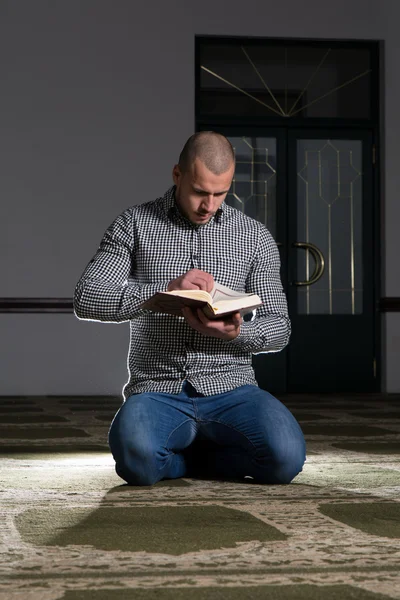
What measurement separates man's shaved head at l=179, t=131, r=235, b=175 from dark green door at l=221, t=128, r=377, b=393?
4.26 meters

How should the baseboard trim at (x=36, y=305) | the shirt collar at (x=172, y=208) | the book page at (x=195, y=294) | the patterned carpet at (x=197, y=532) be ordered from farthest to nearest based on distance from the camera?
the baseboard trim at (x=36, y=305) → the shirt collar at (x=172, y=208) → the book page at (x=195, y=294) → the patterned carpet at (x=197, y=532)

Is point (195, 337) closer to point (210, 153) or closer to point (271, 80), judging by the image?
point (210, 153)

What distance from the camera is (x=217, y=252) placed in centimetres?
260

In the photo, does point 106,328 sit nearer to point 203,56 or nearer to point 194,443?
point 203,56

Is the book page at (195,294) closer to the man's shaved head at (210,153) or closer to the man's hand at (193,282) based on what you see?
the man's hand at (193,282)

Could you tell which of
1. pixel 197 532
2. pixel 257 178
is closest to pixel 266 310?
pixel 197 532

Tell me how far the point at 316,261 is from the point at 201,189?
4.39 metres

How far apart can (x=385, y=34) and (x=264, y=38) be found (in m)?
0.86

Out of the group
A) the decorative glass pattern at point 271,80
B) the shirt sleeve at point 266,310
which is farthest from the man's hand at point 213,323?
the decorative glass pattern at point 271,80

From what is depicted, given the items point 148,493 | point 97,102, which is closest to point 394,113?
point 97,102

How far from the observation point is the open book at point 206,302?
85.6 inches

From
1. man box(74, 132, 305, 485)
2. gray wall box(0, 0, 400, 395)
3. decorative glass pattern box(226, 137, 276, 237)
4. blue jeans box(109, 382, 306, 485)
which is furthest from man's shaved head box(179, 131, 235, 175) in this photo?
decorative glass pattern box(226, 137, 276, 237)

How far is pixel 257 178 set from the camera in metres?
6.80

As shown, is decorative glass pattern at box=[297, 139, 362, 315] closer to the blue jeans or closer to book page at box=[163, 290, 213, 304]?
the blue jeans
